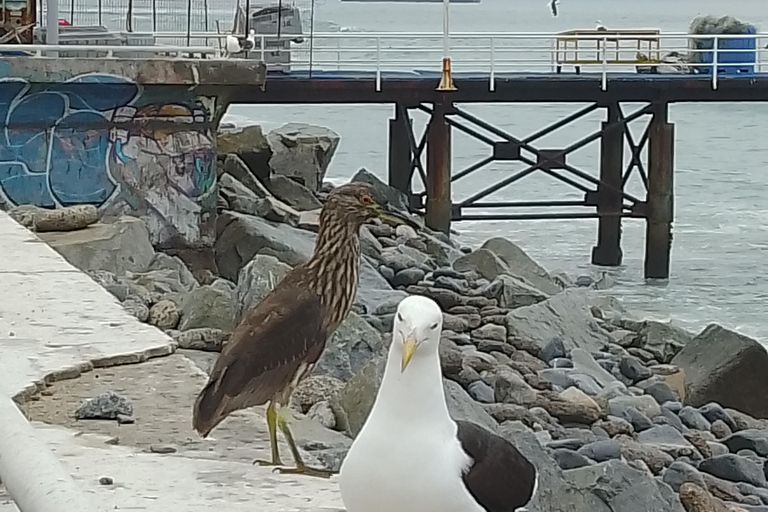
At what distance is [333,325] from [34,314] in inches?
66.5

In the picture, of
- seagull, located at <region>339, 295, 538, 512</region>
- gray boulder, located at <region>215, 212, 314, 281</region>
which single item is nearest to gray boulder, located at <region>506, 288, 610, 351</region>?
gray boulder, located at <region>215, 212, 314, 281</region>

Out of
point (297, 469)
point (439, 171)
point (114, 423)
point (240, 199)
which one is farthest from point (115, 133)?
Result: point (297, 469)

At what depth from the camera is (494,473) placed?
3150mm

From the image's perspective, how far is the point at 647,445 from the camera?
905cm

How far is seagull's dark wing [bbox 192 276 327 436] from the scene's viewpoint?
4270mm

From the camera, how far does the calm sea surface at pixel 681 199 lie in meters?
21.5

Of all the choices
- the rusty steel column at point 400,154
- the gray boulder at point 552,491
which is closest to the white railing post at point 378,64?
the rusty steel column at point 400,154

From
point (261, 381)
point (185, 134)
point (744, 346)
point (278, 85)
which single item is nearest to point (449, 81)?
point (278, 85)

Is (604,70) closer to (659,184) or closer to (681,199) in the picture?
(659,184)

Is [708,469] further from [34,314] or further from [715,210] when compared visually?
[715,210]

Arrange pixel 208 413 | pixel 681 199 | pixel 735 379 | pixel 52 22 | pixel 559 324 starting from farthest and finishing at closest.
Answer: pixel 681 199 → pixel 52 22 → pixel 559 324 → pixel 735 379 → pixel 208 413

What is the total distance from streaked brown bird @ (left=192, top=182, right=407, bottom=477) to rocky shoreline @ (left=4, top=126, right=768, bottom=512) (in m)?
0.62

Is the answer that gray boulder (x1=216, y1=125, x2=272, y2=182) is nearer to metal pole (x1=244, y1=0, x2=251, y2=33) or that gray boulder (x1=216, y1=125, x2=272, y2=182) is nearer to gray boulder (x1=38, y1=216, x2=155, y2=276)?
metal pole (x1=244, y1=0, x2=251, y2=33)

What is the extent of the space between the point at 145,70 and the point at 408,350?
12039 mm
